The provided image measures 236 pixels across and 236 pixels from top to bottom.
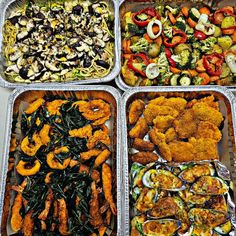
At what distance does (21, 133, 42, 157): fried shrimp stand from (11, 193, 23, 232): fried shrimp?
291mm

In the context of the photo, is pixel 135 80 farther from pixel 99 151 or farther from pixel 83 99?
pixel 99 151

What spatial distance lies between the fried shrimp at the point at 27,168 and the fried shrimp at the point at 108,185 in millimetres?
432

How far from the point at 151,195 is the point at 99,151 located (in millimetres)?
469

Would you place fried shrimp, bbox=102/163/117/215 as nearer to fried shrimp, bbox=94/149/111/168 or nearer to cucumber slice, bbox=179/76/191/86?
fried shrimp, bbox=94/149/111/168

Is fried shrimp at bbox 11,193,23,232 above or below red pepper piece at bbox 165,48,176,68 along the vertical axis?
below

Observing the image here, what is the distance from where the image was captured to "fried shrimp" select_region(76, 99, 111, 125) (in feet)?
7.95

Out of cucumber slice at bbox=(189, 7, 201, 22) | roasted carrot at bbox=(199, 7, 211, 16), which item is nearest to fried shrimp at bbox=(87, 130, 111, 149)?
cucumber slice at bbox=(189, 7, 201, 22)

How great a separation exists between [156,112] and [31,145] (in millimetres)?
885

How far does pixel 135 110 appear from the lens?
243 cm

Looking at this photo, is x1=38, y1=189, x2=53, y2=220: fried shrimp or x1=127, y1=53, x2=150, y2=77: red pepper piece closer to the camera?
x1=38, y1=189, x2=53, y2=220: fried shrimp

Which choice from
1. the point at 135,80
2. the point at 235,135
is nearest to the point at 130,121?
the point at 135,80

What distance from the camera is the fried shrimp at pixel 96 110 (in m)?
2.42

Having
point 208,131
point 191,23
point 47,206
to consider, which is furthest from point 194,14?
point 47,206

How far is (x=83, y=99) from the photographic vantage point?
2.54 m
